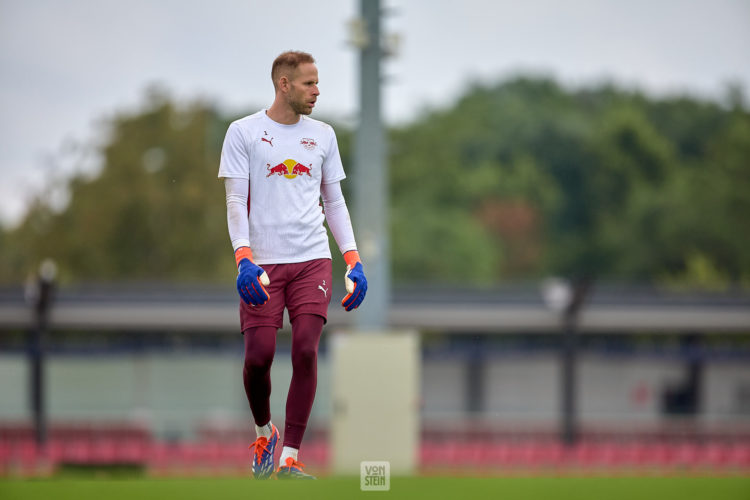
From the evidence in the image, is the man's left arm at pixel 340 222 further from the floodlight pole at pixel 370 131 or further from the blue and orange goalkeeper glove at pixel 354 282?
the floodlight pole at pixel 370 131

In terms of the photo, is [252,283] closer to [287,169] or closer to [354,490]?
[287,169]

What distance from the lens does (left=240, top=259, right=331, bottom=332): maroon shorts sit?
3203 mm

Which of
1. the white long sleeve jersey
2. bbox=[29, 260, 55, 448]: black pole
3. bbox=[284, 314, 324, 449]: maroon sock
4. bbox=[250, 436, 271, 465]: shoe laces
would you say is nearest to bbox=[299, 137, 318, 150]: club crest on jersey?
the white long sleeve jersey

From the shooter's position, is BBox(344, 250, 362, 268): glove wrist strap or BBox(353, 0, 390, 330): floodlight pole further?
BBox(353, 0, 390, 330): floodlight pole

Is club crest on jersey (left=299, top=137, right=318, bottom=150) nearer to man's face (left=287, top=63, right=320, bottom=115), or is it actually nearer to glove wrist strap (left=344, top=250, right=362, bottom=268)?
man's face (left=287, top=63, right=320, bottom=115)

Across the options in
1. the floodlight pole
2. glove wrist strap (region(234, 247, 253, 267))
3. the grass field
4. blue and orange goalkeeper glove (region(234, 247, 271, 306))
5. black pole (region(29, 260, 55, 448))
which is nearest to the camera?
blue and orange goalkeeper glove (region(234, 247, 271, 306))

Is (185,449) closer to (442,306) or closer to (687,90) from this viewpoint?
(442,306)

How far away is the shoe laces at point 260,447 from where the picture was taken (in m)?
3.37

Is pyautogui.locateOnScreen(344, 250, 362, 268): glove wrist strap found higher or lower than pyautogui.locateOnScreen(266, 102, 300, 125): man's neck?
lower

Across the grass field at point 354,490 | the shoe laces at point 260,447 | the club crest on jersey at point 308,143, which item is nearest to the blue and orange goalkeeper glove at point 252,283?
the club crest on jersey at point 308,143

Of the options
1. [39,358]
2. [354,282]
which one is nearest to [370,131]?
[354,282]

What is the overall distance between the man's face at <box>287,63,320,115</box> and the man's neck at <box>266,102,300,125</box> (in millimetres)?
115

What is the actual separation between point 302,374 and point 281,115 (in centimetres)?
76

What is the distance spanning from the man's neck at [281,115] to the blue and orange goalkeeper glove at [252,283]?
1.53ft
